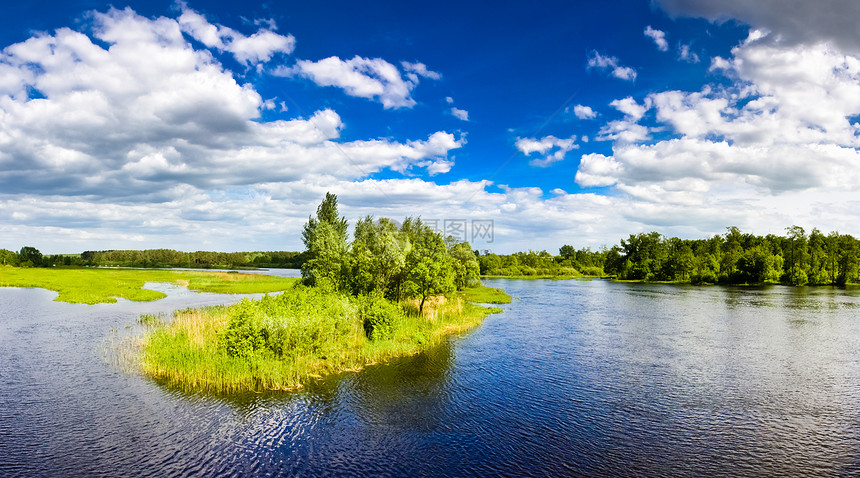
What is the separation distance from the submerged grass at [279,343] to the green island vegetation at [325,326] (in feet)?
0.23

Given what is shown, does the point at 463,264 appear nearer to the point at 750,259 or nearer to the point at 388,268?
the point at 388,268

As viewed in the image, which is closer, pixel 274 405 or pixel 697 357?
pixel 274 405

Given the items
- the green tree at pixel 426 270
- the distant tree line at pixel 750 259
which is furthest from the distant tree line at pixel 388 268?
the distant tree line at pixel 750 259

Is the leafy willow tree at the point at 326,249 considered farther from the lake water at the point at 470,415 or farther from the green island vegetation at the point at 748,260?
the green island vegetation at the point at 748,260

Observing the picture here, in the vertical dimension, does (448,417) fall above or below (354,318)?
below

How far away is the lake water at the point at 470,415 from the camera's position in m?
18.0

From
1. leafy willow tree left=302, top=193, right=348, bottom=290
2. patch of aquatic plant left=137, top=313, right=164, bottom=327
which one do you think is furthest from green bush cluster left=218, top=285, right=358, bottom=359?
patch of aquatic plant left=137, top=313, right=164, bottom=327

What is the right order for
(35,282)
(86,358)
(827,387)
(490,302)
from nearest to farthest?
1. (827,387)
2. (86,358)
3. (490,302)
4. (35,282)

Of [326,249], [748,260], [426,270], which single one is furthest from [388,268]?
[748,260]

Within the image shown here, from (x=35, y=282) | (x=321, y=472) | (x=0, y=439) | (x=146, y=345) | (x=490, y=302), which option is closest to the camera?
(x=321, y=472)

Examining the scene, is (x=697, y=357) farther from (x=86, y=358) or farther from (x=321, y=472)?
(x=86, y=358)

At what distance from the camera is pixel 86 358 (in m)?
33.0

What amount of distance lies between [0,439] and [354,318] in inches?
902

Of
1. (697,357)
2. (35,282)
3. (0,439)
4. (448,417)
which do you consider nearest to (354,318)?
(448,417)
